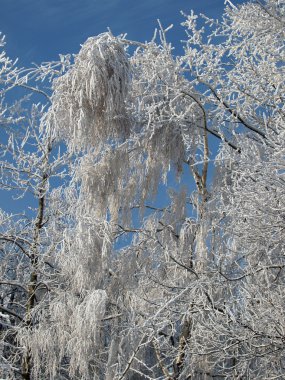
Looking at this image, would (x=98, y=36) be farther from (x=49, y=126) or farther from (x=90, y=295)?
(x=90, y=295)

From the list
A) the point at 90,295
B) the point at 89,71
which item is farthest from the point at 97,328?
the point at 89,71

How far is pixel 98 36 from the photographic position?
7.67 m

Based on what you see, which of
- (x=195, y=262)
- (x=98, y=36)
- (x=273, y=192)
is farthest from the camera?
(x=98, y=36)

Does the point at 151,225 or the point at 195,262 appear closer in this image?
the point at 195,262

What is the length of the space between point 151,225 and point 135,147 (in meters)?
1.14

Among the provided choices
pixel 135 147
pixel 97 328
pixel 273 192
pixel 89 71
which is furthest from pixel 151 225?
pixel 273 192

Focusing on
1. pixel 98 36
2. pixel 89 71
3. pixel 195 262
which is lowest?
pixel 195 262

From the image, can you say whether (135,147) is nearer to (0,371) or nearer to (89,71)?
(89,71)

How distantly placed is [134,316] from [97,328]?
0.49 metres

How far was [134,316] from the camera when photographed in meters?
7.45

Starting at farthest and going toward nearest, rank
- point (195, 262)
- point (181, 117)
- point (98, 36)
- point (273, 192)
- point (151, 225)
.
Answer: point (151, 225) < point (98, 36) < point (195, 262) < point (181, 117) < point (273, 192)

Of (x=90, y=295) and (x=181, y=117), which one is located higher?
(x=181, y=117)

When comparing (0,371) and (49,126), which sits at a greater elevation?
(49,126)

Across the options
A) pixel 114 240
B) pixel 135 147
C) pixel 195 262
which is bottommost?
pixel 195 262
